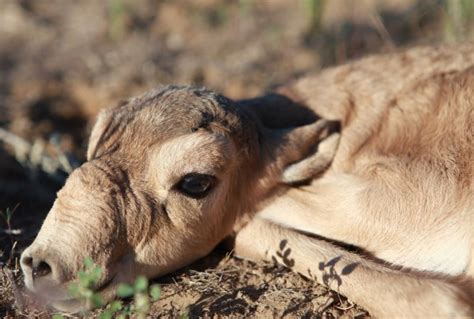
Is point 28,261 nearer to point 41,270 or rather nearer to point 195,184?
point 41,270

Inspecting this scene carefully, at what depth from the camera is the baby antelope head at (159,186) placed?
10.8ft

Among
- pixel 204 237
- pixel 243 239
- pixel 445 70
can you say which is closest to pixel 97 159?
pixel 204 237

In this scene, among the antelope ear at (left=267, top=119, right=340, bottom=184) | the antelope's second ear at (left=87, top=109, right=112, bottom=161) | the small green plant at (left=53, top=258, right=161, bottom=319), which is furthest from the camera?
the antelope ear at (left=267, top=119, right=340, bottom=184)

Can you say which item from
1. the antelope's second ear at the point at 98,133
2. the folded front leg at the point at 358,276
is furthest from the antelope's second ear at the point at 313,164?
the antelope's second ear at the point at 98,133

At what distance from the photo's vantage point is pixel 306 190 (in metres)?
4.11

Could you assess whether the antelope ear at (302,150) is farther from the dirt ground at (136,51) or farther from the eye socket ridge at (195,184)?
the dirt ground at (136,51)

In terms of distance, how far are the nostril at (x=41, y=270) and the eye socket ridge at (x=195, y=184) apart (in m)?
0.81

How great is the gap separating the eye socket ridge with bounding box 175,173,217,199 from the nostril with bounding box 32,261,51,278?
814 millimetres

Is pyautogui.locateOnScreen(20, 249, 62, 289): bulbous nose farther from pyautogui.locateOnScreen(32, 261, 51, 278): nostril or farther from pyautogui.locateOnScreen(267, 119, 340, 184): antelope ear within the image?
pyautogui.locateOnScreen(267, 119, 340, 184): antelope ear

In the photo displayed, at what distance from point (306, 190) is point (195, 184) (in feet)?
2.81

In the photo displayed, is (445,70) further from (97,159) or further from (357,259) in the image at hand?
(97,159)

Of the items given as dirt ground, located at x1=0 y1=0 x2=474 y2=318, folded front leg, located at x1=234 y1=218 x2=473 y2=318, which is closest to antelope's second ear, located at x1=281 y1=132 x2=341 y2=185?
folded front leg, located at x1=234 y1=218 x2=473 y2=318

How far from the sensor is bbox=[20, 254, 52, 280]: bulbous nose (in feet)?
10.6

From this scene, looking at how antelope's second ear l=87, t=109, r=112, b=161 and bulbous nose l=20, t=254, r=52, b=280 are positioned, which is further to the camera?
antelope's second ear l=87, t=109, r=112, b=161
